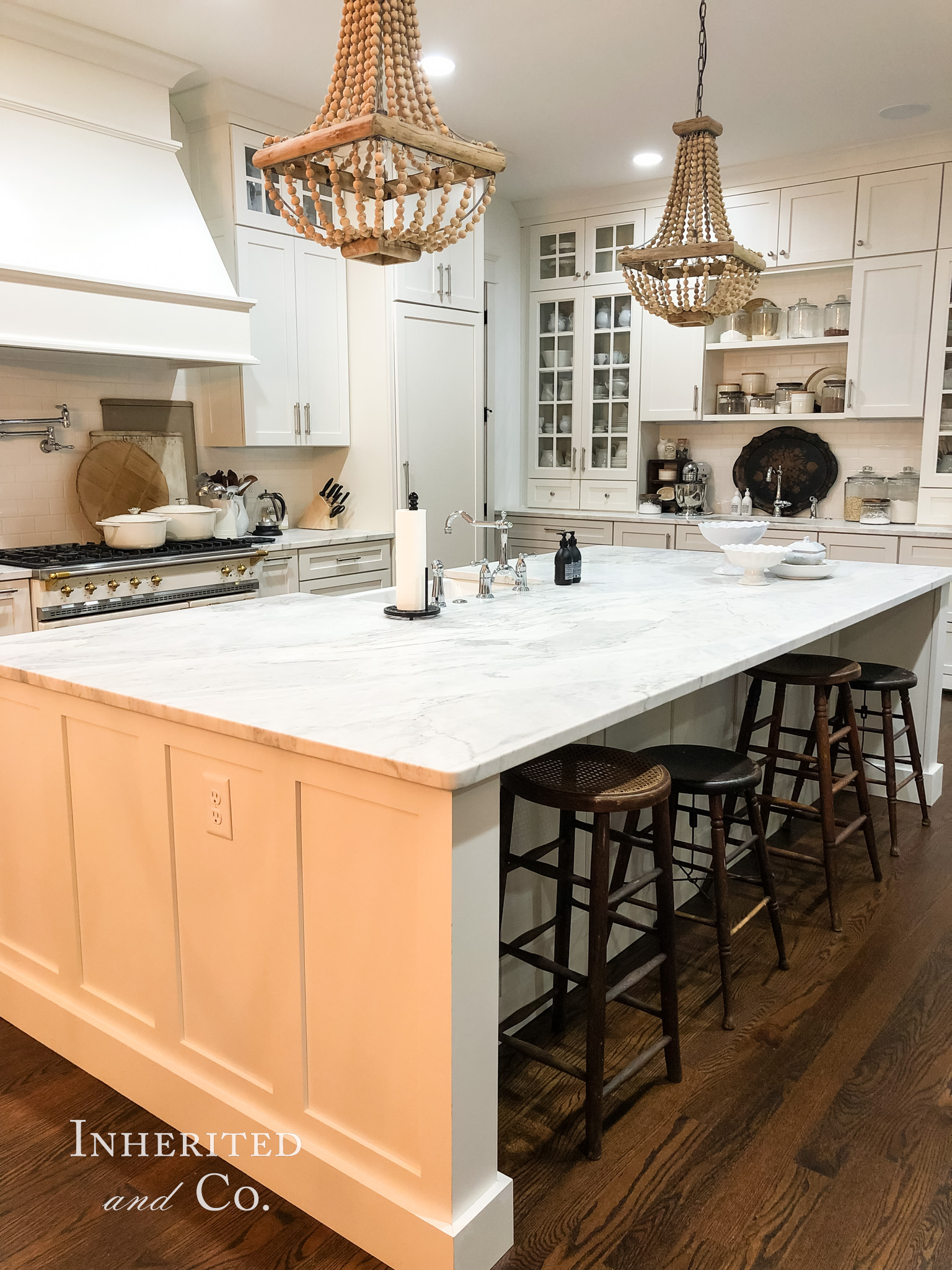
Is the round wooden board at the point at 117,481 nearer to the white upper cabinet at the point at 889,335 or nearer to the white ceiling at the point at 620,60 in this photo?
the white ceiling at the point at 620,60

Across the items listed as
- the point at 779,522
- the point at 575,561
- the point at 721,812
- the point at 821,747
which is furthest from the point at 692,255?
the point at 779,522

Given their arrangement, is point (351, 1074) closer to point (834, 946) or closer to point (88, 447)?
point (834, 946)

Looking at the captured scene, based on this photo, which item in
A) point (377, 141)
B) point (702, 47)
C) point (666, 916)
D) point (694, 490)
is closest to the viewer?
point (377, 141)

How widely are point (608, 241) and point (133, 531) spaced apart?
12.8 feet

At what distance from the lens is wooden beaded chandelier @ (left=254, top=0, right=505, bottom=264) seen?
192 cm

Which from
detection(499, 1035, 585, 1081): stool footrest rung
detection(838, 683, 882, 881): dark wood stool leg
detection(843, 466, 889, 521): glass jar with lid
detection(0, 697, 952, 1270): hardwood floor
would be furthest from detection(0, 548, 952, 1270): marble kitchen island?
detection(843, 466, 889, 521): glass jar with lid

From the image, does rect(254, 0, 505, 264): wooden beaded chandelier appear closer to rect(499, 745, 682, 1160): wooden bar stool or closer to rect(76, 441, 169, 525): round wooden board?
rect(499, 745, 682, 1160): wooden bar stool

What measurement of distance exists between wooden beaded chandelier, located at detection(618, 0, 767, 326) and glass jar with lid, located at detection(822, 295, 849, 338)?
3.03 meters

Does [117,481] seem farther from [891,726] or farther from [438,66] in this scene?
[891,726]

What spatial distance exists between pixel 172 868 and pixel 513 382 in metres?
5.61

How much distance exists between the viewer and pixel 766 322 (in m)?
6.09

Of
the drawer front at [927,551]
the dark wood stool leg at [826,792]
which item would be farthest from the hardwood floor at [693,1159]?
the drawer front at [927,551]

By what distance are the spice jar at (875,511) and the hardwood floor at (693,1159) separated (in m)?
3.65

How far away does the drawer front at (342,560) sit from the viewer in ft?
16.0
